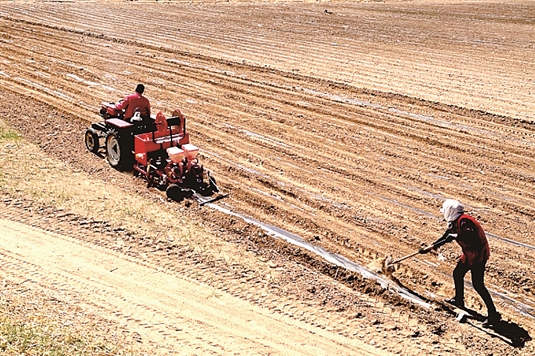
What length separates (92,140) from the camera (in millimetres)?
12602

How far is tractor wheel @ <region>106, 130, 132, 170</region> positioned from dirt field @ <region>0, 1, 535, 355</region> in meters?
0.23

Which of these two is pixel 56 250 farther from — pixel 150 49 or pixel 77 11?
pixel 77 11

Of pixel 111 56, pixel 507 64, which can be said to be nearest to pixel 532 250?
pixel 507 64

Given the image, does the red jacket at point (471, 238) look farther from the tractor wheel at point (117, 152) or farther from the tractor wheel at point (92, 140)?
the tractor wheel at point (92, 140)

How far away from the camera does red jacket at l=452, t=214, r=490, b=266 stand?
7.47m

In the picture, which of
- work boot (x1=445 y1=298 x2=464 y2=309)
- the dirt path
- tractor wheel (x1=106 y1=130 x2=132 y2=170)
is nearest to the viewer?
the dirt path

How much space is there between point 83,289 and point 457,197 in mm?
6944

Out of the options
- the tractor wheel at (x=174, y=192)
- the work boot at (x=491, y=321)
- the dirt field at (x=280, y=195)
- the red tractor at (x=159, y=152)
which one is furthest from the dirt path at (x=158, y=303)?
the red tractor at (x=159, y=152)

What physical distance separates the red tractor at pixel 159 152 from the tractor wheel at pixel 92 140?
22.6 inches

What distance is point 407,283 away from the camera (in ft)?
28.2

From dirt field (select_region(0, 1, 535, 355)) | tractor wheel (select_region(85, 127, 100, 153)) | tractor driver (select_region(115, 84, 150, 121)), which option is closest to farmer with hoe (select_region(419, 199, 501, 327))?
dirt field (select_region(0, 1, 535, 355))

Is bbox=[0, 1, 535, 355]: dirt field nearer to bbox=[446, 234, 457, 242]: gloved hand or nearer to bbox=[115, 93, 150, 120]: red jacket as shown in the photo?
bbox=[446, 234, 457, 242]: gloved hand

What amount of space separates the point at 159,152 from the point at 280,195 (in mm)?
2388

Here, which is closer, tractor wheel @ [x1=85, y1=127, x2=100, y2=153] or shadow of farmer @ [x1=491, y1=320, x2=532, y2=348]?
shadow of farmer @ [x1=491, y1=320, x2=532, y2=348]
